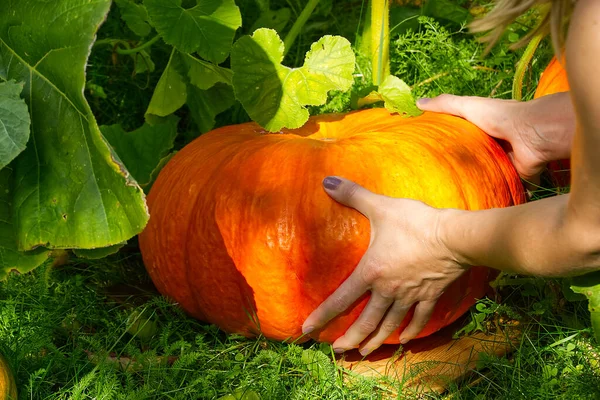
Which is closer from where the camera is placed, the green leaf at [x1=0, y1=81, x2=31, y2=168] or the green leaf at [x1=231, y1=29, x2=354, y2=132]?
the green leaf at [x1=0, y1=81, x2=31, y2=168]

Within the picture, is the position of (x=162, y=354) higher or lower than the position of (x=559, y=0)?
lower

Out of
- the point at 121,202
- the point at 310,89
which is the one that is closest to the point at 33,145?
the point at 121,202

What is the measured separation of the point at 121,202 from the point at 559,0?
35.6 inches

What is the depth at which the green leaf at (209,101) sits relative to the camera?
2383mm

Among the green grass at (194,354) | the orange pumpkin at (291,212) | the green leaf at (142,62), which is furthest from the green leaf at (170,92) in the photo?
the green grass at (194,354)

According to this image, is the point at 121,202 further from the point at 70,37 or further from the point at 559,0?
the point at 559,0

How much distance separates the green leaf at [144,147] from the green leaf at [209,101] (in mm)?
103

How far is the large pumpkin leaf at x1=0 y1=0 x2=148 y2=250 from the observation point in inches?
63.7

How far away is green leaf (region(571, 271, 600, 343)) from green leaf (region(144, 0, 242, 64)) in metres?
1.00

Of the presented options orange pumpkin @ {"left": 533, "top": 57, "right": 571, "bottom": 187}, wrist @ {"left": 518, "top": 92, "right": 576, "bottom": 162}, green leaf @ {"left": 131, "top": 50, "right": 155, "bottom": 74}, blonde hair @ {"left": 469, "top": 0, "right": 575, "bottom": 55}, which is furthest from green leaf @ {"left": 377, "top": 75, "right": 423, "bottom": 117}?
green leaf @ {"left": 131, "top": 50, "right": 155, "bottom": 74}

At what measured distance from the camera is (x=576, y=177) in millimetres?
1287

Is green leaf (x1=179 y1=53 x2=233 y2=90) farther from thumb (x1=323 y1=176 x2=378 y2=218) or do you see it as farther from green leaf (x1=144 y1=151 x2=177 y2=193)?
thumb (x1=323 y1=176 x2=378 y2=218)

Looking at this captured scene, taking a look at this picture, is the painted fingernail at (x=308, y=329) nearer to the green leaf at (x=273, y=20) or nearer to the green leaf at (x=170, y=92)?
the green leaf at (x=170, y=92)

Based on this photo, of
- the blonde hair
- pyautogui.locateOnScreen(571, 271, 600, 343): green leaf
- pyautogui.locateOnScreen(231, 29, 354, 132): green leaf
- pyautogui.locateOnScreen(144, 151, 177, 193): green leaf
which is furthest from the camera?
pyautogui.locateOnScreen(144, 151, 177, 193): green leaf
